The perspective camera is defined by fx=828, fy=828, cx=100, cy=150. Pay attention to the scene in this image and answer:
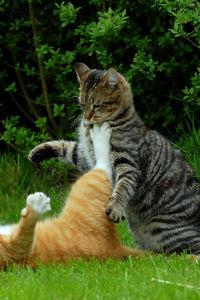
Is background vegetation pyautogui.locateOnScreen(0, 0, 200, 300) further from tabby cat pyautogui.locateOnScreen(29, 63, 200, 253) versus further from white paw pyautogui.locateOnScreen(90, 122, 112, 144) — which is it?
white paw pyautogui.locateOnScreen(90, 122, 112, 144)

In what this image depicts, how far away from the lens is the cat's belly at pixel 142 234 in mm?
6117

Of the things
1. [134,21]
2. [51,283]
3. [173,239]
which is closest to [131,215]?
[173,239]

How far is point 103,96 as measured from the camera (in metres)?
6.38

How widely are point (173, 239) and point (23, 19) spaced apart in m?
3.79

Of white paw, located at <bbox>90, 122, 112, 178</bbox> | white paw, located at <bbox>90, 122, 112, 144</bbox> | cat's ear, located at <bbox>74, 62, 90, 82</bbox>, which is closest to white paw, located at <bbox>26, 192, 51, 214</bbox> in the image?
white paw, located at <bbox>90, 122, 112, 178</bbox>

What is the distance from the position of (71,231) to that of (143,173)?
2.83ft

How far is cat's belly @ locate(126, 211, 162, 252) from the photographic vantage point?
6.12 metres

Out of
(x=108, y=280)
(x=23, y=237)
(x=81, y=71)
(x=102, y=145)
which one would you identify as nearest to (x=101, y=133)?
(x=102, y=145)

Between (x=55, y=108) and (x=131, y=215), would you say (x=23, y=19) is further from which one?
(x=131, y=215)

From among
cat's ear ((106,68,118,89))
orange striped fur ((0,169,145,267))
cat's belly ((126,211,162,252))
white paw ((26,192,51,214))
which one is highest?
cat's ear ((106,68,118,89))

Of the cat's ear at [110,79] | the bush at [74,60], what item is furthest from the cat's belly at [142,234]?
the bush at [74,60]

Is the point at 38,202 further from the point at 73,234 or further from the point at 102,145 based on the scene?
the point at 102,145

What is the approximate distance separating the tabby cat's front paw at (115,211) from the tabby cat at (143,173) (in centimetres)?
12

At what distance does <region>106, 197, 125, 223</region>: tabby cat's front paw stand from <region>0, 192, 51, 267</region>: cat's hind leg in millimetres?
522
